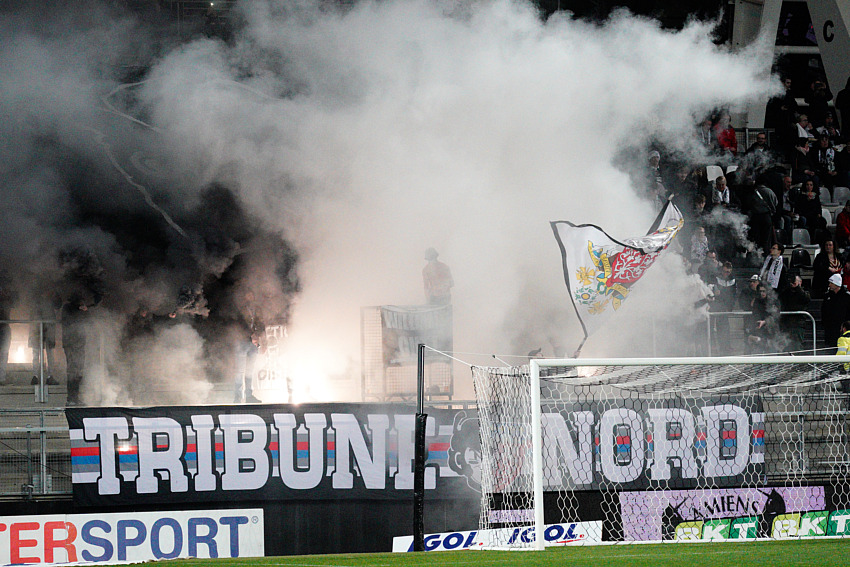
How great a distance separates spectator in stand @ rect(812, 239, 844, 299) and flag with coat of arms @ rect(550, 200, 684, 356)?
3013 millimetres

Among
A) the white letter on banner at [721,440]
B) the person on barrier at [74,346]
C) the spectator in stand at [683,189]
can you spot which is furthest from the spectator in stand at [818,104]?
the person on barrier at [74,346]

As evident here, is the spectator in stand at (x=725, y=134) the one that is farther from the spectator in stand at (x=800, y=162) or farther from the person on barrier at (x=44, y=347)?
the person on barrier at (x=44, y=347)

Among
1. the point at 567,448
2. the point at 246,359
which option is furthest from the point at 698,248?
the point at 246,359

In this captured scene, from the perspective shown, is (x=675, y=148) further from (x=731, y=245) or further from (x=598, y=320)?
(x=598, y=320)

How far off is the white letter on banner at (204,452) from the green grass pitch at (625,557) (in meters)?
1.80

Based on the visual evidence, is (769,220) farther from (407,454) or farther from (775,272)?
(407,454)

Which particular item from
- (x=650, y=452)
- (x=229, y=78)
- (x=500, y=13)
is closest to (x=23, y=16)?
(x=229, y=78)

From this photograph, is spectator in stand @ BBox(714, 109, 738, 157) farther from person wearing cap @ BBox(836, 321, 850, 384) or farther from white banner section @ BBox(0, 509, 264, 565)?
white banner section @ BBox(0, 509, 264, 565)

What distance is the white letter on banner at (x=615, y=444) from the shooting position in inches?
360

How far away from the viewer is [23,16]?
39.9 feet

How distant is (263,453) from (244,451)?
17 centimetres

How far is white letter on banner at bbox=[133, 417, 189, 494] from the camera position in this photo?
892 cm

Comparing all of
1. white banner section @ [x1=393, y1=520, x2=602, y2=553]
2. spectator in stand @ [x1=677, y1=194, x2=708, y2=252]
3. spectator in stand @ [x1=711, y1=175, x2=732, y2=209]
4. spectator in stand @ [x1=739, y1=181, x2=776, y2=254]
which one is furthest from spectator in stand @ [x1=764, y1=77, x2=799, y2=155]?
white banner section @ [x1=393, y1=520, x2=602, y2=553]

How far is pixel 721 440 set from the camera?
9.21 m
